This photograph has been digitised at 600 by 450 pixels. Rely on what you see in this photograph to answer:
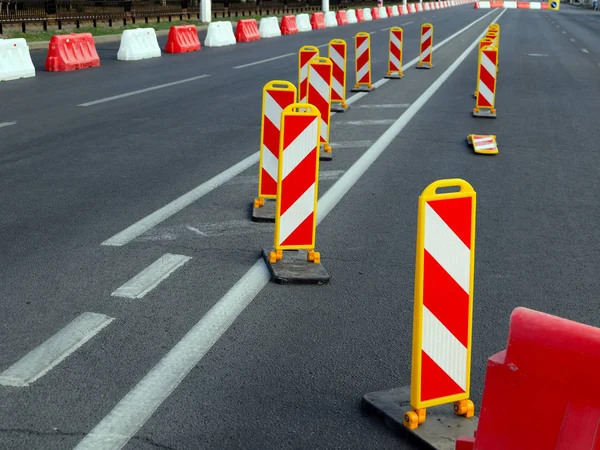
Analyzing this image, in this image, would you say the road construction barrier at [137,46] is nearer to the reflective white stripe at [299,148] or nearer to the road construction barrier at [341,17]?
the reflective white stripe at [299,148]

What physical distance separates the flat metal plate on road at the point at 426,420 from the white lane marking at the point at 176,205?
3.23 meters

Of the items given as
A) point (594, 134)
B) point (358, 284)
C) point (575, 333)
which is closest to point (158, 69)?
point (594, 134)

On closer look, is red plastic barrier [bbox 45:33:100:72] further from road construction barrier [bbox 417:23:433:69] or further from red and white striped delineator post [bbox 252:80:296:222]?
red and white striped delineator post [bbox 252:80:296:222]

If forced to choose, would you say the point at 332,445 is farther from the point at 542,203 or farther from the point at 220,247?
the point at 542,203

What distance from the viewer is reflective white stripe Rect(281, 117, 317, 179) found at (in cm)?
634

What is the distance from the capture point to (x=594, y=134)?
44.4 feet

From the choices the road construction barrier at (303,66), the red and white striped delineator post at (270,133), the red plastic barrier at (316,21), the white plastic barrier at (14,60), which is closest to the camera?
the red and white striped delineator post at (270,133)

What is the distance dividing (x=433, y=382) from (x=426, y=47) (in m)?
20.6

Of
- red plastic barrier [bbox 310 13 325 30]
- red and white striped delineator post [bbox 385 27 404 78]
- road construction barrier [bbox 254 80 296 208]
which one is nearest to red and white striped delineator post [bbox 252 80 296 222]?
road construction barrier [bbox 254 80 296 208]

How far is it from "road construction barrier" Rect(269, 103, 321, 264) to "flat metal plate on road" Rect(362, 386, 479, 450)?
225cm

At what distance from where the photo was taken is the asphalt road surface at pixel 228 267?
4.23m

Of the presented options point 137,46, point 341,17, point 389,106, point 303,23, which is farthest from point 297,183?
point 341,17

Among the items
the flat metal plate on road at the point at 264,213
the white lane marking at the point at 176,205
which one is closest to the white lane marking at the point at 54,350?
the white lane marking at the point at 176,205

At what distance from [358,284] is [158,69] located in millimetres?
16298
